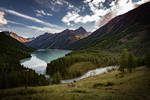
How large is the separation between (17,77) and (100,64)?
132793 millimetres

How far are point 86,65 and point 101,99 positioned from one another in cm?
13871

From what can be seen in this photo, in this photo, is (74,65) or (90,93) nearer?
(90,93)

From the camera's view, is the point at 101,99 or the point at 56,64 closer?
the point at 101,99

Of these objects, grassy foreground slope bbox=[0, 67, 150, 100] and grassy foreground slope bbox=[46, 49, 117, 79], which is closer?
grassy foreground slope bbox=[0, 67, 150, 100]

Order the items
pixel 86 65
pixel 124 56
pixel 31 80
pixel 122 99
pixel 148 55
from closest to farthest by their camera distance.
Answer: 1. pixel 122 99
2. pixel 148 55
3. pixel 124 56
4. pixel 31 80
5. pixel 86 65

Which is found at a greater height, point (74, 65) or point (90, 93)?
point (74, 65)

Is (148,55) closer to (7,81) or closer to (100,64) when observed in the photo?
(7,81)

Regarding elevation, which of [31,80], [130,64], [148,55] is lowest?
[31,80]

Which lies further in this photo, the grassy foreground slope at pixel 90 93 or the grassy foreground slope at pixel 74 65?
the grassy foreground slope at pixel 74 65

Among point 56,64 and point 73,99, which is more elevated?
point 56,64

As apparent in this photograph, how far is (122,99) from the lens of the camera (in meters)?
20.8

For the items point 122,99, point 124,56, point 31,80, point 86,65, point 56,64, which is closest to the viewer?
point 122,99

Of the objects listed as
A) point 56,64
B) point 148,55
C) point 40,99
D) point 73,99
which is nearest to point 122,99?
point 73,99

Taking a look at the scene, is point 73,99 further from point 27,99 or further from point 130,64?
point 130,64
